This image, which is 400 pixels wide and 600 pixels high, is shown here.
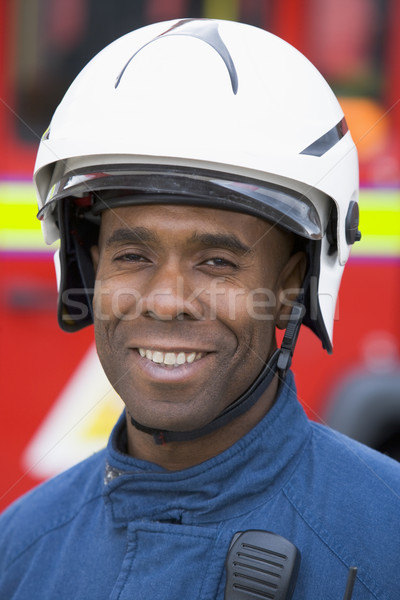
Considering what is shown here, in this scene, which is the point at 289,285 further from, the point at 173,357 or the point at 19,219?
the point at 19,219

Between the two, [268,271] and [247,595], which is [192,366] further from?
[247,595]

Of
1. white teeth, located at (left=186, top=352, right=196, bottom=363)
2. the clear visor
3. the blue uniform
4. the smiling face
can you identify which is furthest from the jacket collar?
the clear visor

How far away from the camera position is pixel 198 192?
2.00m

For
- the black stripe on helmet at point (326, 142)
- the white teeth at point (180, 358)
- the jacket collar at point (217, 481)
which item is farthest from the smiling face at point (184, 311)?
the black stripe on helmet at point (326, 142)

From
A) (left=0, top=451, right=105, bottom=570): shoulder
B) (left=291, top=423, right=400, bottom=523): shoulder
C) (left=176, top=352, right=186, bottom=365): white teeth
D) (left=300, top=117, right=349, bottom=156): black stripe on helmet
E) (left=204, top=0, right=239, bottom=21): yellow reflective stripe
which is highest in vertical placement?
(left=204, top=0, right=239, bottom=21): yellow reflective stripe

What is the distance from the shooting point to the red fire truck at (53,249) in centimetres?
429

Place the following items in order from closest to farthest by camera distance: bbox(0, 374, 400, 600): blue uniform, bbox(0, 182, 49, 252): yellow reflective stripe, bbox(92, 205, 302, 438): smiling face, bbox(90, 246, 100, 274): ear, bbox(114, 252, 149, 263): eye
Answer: bbox(0, 374, 400, 600): blue uniform
bbox(92, 205, 302, 438): smiling face
bbox(114, 252, 149, 263): eye
bbox(90, 246, 100, 274): ear
bbox(0, 182, 49, 252): yellow reflective stripe

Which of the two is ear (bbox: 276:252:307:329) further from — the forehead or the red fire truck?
the red fire truck

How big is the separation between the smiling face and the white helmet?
0.24 ft

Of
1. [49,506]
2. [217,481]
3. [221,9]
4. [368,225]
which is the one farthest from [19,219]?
[217,481]

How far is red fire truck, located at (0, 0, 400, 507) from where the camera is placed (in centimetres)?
429

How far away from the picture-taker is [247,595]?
1819 mm

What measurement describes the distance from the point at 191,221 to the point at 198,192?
71 millimetres

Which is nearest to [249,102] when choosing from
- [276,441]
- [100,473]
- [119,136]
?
[119,136]
